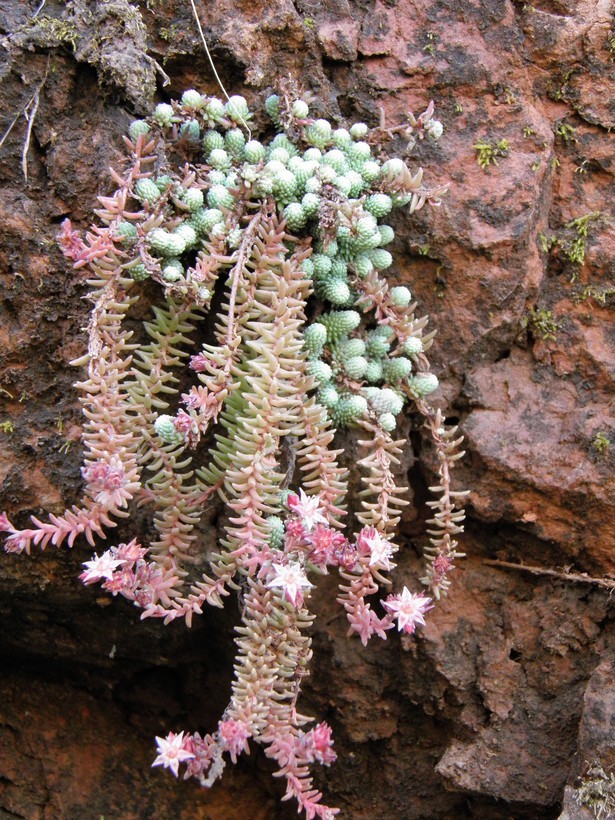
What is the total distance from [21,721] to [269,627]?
1369 mm

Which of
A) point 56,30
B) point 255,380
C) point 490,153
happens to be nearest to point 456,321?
point 490,153

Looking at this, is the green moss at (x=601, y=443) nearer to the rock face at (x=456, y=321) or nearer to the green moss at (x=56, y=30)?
the rock face at (x=456, y=321)

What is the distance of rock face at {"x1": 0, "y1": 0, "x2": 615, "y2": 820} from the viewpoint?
2.22m

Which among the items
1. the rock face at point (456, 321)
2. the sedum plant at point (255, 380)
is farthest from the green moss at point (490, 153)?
the sedum plant at point (255, 380)

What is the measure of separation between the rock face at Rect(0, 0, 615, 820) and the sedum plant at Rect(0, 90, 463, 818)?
144mm

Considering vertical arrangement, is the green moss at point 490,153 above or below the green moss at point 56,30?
below

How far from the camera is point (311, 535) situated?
6.23ft

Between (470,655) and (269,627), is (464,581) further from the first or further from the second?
(269,627)

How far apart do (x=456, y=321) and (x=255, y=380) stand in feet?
2.52

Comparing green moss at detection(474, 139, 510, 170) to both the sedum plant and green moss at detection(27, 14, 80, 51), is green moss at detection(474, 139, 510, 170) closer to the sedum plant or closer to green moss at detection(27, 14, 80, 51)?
the sedum plant

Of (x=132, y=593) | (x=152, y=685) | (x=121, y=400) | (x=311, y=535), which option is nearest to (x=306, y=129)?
(x=121, y=400)

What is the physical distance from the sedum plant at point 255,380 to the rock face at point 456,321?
0.14 metres

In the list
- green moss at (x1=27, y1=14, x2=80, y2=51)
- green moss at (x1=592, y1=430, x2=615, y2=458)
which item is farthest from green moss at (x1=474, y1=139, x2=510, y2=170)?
green moss at (x1=27, y1=14, x2=80, y2=51)

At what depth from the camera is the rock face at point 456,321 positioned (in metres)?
2.22
